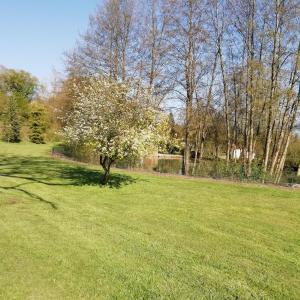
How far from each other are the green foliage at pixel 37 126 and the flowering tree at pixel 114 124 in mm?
34749

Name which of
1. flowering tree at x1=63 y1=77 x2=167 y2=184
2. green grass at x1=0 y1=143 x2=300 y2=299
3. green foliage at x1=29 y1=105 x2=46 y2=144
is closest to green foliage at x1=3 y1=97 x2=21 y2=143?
green foliage at x1=29 y1=105 x2=46 y2=144

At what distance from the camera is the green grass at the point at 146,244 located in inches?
189

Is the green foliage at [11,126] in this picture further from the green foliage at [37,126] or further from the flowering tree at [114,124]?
the flowering tree at [114,124]

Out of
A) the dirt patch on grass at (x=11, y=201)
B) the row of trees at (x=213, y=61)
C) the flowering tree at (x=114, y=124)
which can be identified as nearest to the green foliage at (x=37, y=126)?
the row of trees at (x=213, y=61)

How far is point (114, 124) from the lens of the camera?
1198 cm

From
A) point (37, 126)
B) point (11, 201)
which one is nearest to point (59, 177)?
point (11, 201)

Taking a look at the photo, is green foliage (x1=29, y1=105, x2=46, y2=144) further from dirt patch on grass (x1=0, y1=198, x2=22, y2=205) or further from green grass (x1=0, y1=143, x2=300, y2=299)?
dirt patch on grass (x1=0, y1=198, x2=22, y2=205)

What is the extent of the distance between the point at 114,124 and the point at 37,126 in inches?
1484

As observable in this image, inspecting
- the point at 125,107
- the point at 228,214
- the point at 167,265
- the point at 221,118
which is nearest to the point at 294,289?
the point at 167,265

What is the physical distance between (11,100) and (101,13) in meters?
28.4

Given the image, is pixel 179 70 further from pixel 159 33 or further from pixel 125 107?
pixel 125 107

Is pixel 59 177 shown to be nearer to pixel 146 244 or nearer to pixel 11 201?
pixel 11 201

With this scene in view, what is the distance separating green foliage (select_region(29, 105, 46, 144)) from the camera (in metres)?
45.6

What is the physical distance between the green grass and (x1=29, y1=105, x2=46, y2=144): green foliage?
116 feet
